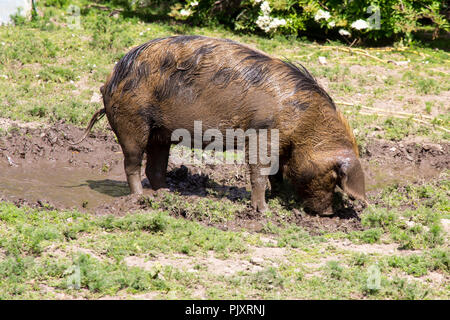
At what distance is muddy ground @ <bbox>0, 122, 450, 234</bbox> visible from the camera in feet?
23.5

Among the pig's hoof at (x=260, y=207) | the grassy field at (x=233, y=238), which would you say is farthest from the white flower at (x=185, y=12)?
the pig's hoof at (x=260, y=207)

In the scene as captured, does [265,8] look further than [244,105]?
Yes

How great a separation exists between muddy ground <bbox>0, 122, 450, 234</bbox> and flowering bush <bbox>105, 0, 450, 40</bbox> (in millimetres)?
4678

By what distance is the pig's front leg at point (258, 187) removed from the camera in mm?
7133

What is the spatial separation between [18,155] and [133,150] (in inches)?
87.5

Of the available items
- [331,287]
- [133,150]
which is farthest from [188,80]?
[331,287]

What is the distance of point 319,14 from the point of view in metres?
13.7

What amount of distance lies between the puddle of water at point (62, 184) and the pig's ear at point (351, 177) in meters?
2.76

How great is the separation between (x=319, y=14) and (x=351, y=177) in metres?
7.57

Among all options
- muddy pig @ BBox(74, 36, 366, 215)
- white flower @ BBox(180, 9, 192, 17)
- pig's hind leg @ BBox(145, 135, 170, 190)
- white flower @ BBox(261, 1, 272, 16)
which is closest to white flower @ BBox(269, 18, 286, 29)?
white flower @ BBox(261, 1, 272, 16)

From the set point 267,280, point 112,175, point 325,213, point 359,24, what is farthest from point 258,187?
point 359,24

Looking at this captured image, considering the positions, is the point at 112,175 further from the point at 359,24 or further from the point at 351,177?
the point at 359,24

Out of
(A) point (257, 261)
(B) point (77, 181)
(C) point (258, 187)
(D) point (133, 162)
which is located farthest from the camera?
(B) point (77, 181)

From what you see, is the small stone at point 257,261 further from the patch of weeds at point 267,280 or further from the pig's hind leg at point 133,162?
the pig's hind leg at point 133,162
